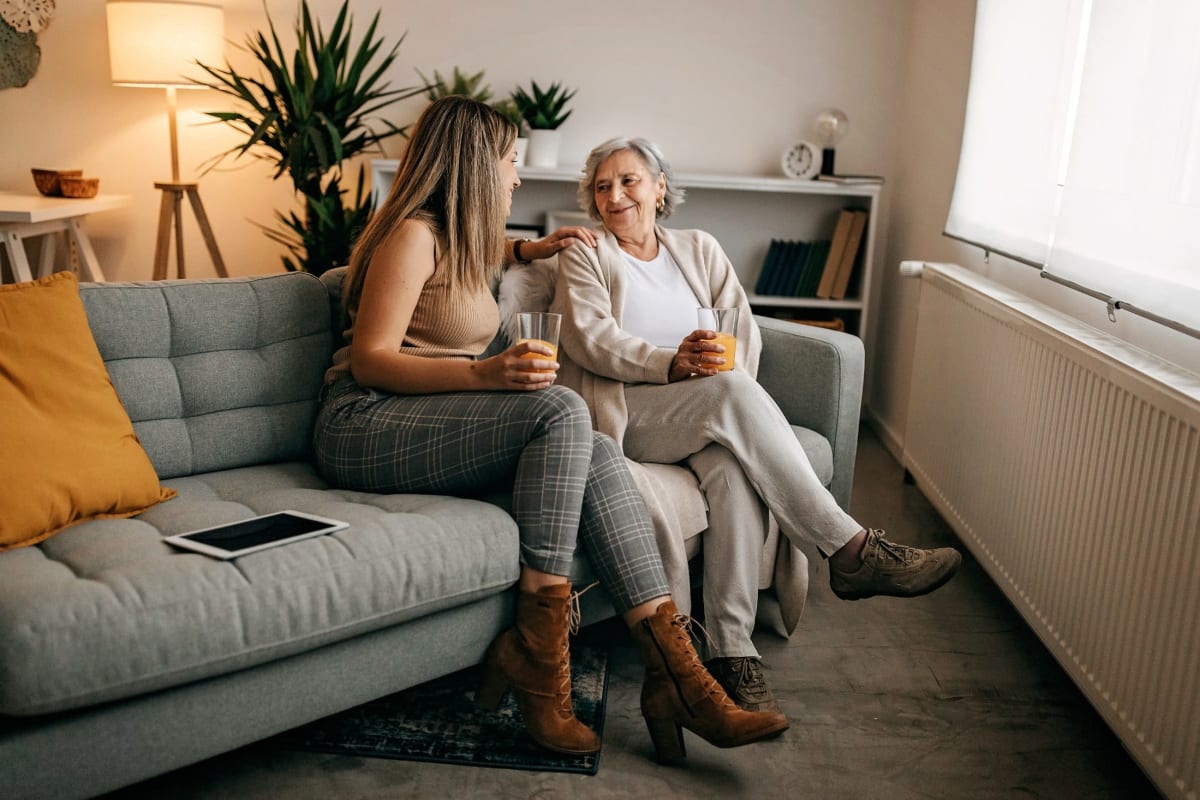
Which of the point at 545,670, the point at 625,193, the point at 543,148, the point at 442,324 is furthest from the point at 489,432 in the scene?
the point at 543,148

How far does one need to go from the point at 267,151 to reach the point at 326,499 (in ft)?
8.67

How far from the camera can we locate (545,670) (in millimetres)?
1802

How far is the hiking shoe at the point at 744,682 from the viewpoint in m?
1.97

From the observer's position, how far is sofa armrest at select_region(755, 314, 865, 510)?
2514mm

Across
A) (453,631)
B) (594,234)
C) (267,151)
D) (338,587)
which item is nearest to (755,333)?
(594,234)

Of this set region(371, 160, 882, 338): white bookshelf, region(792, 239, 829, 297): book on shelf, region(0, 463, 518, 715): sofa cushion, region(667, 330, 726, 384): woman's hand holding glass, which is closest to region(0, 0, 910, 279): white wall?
region(371, 160, 882, 338): white bookshelf

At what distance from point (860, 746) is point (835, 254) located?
2.48 m

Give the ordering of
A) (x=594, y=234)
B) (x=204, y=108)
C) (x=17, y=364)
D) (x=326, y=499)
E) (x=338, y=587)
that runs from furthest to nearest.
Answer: (x=204, y=108) → (x=594, y=234) → (x=326, y=499) → (x=17, y=364) → (x=338, y=587)

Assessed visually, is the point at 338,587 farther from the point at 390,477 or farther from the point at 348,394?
the point at 348,394

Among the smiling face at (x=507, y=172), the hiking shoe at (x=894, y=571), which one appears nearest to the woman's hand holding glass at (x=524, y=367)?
the smiling face at (x=507, y=172)

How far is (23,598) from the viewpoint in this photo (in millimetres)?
1400

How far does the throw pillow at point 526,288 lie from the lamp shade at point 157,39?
1811 mm

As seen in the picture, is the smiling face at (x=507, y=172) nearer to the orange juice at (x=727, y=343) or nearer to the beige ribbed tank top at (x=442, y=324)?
the beige ribbed tank top at (x=442, y=324)

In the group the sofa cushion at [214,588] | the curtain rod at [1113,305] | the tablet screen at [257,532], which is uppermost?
the curtain rod at [1113,305]
